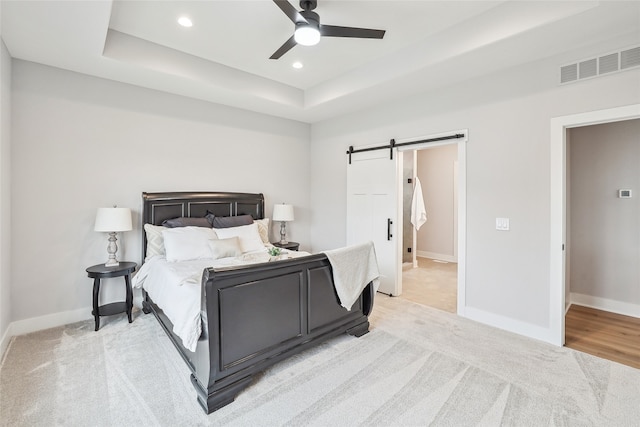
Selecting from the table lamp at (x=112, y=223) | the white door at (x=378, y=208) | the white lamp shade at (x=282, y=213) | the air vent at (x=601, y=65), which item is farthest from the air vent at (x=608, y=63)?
the table lamp at (x=112, y=223)

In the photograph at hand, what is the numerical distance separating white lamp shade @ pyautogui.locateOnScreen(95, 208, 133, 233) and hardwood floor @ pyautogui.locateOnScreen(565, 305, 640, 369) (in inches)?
189

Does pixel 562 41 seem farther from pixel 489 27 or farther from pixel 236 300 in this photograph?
pixel 236 300

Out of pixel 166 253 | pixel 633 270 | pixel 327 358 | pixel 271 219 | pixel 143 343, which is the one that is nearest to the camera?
pixel 327 358

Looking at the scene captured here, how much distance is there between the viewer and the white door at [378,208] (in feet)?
14.5

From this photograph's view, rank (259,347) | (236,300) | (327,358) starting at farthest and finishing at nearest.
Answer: (327,358) < (259,347) < (236,300)

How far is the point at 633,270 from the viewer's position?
12.0 ft

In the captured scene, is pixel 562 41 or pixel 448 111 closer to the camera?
pixel 562 41

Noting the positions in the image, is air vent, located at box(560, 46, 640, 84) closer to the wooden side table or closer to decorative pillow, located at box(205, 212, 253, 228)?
decorative pillow, located at box(205, 212, 253, 228)

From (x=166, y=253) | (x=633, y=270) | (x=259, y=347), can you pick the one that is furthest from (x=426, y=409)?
(x=633, y=270)

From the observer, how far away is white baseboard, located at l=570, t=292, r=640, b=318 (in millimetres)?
3659

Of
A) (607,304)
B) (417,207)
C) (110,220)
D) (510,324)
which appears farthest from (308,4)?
(607,304)

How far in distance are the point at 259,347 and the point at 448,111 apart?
3454mm

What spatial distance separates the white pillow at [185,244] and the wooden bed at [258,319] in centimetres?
62

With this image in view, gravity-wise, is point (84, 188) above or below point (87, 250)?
above
